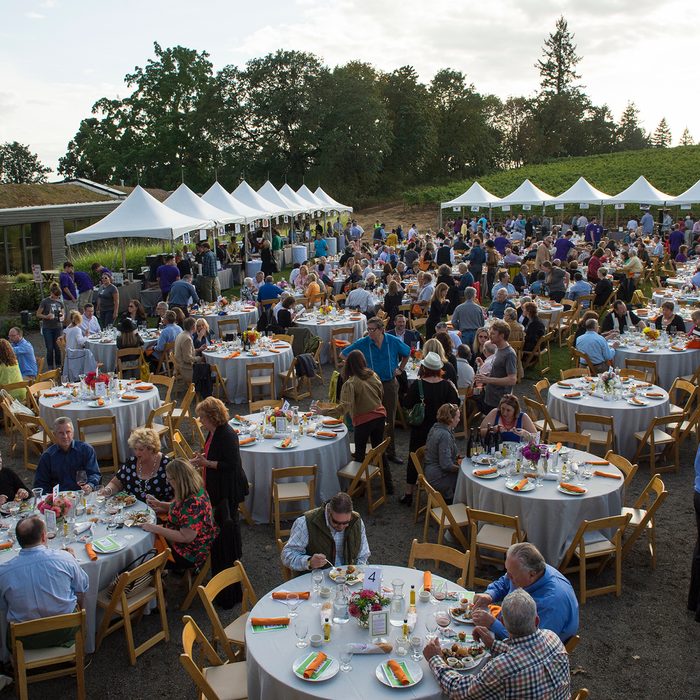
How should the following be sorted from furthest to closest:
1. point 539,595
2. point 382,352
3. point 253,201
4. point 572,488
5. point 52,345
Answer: point 253,201 < point 52,345 < point 382,352 < point 572,488 < point 539,595

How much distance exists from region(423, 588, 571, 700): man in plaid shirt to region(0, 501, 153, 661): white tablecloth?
317 centimetres

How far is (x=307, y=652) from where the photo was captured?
4.34 metres

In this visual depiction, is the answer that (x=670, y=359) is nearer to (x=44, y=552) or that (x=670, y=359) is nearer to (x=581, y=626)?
(x=581, y=626)

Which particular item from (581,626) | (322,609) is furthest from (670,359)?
(322,609)

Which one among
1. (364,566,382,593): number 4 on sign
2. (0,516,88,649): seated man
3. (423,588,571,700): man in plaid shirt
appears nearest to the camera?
(423,588,571,700): man in plaid shirt

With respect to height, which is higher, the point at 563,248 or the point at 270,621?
the point at 563,248

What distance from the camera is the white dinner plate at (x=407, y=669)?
3986 mm

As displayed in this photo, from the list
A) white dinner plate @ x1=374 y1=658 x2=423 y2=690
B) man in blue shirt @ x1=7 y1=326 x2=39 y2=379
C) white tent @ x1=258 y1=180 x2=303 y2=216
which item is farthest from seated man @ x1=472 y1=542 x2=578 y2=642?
white tent @ x1=258 y1=180 x2=303 y2=216

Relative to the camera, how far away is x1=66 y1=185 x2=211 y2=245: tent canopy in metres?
16.6

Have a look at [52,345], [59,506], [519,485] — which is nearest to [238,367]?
[52,345]

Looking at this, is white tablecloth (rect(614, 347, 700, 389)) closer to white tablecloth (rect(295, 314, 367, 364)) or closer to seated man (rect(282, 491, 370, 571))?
white tablecloth (rect(295, 314, 367, 364))

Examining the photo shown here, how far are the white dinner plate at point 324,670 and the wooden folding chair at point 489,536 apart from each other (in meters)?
2.23

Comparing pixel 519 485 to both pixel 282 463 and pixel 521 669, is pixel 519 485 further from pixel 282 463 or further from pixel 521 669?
pixel 521 669

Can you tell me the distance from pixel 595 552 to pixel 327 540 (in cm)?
259
